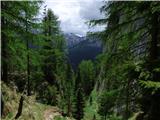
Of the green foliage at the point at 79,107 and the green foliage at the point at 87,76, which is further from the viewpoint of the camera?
the green foliage at the point at 87,76

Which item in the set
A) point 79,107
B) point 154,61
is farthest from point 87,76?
point 154,61

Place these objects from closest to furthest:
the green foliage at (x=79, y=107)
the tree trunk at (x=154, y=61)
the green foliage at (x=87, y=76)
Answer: the tree trunk at (x=154, y=61) → the green foliage at (x=79, y=107) → the green foliage at (x=87, y=76)

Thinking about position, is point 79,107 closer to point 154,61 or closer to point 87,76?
point 87,76

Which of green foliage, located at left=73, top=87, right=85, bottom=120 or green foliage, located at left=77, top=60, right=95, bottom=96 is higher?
green foliage, located at left=77, top=60, right=95, bottom=96

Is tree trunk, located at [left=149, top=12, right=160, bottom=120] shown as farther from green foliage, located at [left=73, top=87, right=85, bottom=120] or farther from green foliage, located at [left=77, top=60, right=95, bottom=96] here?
green foliage, located at [left=77, top=60, right=95, bottom=96]

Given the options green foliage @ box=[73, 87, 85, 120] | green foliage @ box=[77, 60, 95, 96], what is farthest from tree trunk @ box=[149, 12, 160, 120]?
green foliage @ box=[77, 60, 95, 96]

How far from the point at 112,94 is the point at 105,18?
3261mm

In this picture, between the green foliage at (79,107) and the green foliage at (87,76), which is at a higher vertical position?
the green foliage at (87,76)

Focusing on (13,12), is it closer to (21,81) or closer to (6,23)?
(6,23)

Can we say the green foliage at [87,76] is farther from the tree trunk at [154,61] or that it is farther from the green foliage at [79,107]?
the tree trunk at [154,61]

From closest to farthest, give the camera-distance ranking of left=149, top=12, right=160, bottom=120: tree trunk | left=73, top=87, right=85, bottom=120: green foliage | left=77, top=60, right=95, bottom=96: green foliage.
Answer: left=149, top=12, right=160, bottom=120: tree trunk < left=73, top=87, right=85, bottom=120: green foliage < left=77, top=60, right=95, bottom=96: green foliage

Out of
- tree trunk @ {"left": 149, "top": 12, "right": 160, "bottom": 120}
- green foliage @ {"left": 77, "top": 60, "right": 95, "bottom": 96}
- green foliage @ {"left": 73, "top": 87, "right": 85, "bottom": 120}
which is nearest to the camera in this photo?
tree trunk @ {"left": 149, "top": 12, "right": 160, "bottom": 120}

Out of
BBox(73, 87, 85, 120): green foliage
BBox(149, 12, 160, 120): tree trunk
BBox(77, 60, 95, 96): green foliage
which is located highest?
BBox(77, 60, 95, 96): green foliage

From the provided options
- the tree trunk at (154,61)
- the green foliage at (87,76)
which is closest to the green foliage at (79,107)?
the green foliage at (87,76)
